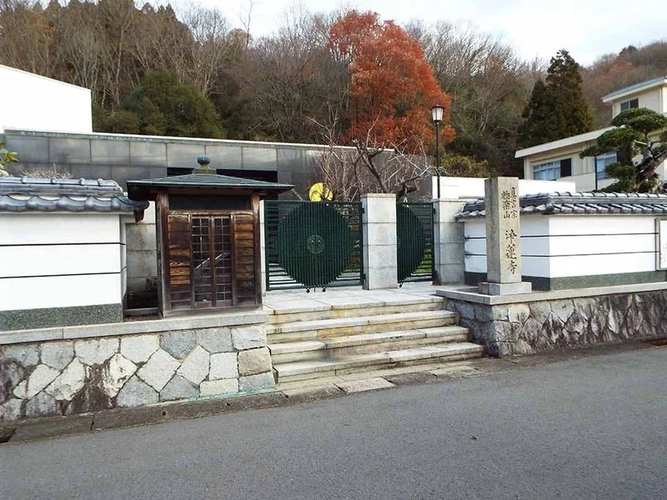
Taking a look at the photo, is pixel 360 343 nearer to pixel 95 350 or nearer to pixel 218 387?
pixel 218 387

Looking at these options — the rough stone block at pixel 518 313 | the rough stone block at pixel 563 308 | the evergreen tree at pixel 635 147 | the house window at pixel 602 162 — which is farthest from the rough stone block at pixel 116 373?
the house window at pixel 602 162

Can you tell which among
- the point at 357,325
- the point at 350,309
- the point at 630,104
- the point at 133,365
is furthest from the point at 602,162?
the point at 133,365

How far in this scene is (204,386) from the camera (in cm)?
561

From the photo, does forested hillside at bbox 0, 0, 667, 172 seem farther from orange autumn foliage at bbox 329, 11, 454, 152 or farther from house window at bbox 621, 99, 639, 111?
house window at bbox 621, 99, 639, 111

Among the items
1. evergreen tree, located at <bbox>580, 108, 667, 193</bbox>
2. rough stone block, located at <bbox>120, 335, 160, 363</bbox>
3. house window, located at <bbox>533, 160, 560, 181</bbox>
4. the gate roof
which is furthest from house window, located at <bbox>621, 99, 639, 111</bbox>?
rough stone block, located at <bbox>120, 335, 160, 363</bbox>

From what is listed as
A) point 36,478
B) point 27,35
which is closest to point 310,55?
point 27,35

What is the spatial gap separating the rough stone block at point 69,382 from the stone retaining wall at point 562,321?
17.3 ft

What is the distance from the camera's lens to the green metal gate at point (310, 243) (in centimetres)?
889

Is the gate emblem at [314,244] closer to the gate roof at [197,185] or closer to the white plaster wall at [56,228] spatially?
the gate roof at [197,185]

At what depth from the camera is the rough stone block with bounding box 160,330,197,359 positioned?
5508mm

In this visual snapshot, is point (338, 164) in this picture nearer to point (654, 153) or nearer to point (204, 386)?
point (654, 153)

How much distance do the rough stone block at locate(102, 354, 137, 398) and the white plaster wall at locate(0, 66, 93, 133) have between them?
1443 cm

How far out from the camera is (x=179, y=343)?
5.55 metres

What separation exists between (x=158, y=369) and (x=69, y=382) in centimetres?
89
